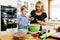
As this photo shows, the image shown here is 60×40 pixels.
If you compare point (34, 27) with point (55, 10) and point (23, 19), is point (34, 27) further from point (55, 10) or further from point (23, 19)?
point (55, 10)

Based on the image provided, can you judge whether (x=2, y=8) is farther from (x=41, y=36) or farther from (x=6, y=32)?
(x=41, y=36)

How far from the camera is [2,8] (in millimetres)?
655

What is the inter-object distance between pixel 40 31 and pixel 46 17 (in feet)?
0.40

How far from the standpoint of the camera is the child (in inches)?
29.4

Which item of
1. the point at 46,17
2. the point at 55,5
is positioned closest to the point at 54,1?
the point at 55,5

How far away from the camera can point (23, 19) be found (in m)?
0.76

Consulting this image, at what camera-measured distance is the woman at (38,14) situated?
2.71 ft

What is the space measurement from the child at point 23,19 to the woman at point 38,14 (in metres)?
0.05

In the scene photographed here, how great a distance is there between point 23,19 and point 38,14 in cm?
13

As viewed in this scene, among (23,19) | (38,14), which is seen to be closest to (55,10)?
(38,14)

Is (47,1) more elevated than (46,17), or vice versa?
(47,1)

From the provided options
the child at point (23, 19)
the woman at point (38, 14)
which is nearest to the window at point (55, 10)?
the woman at point (38, 14)

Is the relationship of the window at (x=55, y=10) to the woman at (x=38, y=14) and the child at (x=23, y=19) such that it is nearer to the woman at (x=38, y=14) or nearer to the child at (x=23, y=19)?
the woman at (x=38, y=14)

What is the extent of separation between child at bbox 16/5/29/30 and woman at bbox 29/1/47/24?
0.05 metres
